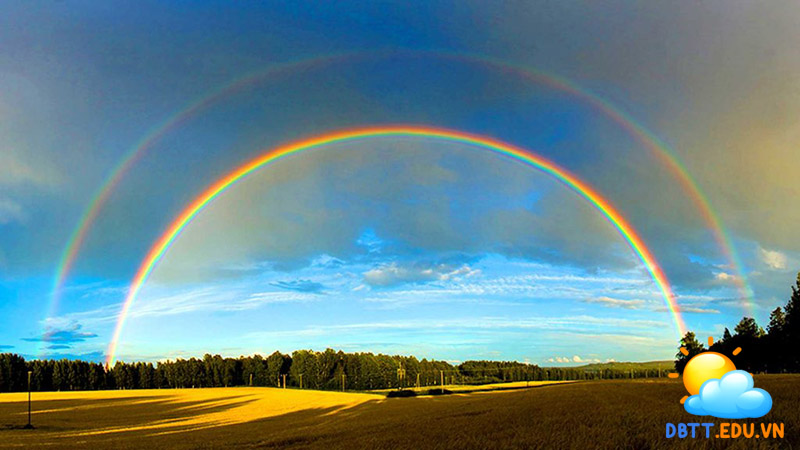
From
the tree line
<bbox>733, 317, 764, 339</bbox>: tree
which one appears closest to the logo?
the tree line

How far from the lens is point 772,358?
66625 millimetres

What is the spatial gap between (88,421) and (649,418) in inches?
2988

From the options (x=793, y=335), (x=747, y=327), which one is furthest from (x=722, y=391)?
(x=747, y=327)

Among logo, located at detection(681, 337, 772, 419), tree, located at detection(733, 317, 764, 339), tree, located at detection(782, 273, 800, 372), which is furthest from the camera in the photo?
tree, located at detection(733, 317, 764, 339)

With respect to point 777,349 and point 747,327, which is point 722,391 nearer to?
point 777,349

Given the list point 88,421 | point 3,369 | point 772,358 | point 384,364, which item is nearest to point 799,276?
point 772,358

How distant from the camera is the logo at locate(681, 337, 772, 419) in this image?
30.4 feet

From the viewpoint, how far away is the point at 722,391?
31.5 feet

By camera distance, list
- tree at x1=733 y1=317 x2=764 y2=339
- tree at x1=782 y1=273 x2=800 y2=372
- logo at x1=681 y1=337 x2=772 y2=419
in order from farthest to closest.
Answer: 1. tree at x1=733 y1=317 x2=764 y2=339
2. tree at x1=782 y1=273 x2=800 y2=372
3. logo at x1=681 y1=337 x2=772 y2=419

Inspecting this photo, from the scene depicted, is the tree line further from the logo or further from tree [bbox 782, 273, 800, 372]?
the logo

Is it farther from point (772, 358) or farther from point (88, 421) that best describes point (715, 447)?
point (88, 421)

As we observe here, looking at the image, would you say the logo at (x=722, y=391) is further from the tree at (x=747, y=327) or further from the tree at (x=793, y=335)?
the tree at (x=747, y=327)

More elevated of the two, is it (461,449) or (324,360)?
(461,449)

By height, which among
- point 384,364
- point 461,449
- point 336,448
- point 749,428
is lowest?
point 384,364
